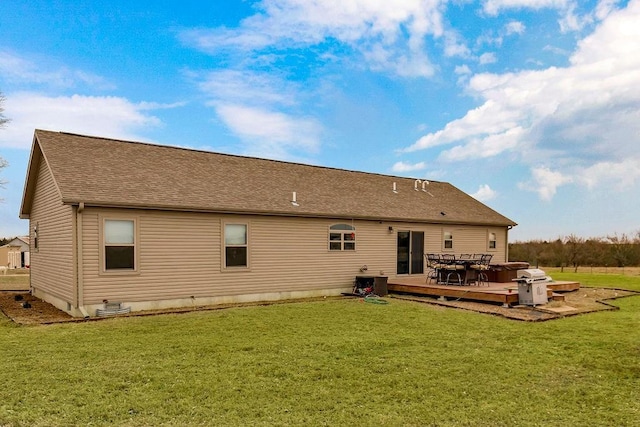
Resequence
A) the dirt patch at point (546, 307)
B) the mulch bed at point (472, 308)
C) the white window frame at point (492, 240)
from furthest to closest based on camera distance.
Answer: the white window frame at point (492, 240) < the dirt patch at point (546, 307) < the mulch bed at point (472, 308)

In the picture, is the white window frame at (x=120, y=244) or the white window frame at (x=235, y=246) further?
the white window frame at (x=235, y=246)

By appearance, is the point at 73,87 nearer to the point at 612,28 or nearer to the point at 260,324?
the point at 260,324

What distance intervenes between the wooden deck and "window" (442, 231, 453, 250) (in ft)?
8.50

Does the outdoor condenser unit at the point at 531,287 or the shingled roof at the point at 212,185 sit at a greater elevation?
the shingled roof at the point at 212,185

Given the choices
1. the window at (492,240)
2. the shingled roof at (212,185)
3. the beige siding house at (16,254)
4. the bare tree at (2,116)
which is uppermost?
the bare tree at (2,116)

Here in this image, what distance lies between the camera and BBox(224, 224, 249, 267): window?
1191 centimetres

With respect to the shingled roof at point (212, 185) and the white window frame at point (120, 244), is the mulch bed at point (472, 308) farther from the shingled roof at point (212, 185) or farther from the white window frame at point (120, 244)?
the shingled roof at point (212, 185)

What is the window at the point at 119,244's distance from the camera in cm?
1010

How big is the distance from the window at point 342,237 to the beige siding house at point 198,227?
36mm

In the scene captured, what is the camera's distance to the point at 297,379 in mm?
5148

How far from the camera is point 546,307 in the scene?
35.3 feet

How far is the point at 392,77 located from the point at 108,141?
10.6 meters

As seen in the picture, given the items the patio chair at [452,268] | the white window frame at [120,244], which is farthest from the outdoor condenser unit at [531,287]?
the white window frame at [120,244]

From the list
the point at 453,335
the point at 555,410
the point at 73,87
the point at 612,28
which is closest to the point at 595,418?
the point at 555,410
